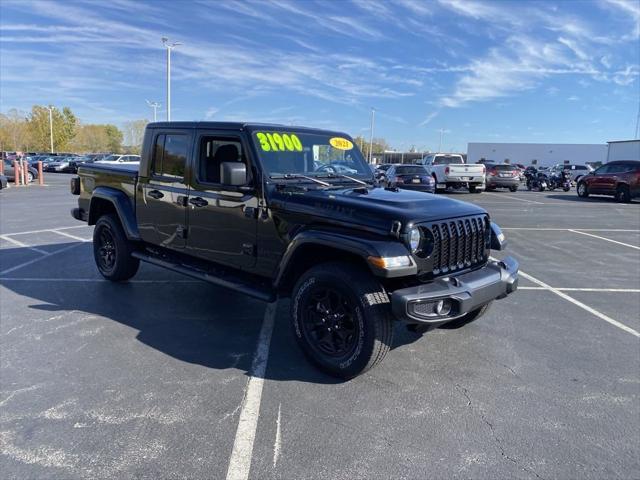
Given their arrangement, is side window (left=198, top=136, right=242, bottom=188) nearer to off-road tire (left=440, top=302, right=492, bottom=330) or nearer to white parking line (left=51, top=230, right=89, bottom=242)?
off-road tire (left=440, top=302, right=492, bottom=330)

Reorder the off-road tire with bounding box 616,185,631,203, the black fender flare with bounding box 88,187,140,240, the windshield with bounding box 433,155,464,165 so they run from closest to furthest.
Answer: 1. the black fender flare with bounding box 88,187,140,240
2. the off-road tire with bounding box 616,185,631,203
3. the windshield with bounding box 433,155,464,165

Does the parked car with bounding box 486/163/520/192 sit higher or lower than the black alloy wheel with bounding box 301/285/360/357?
higher

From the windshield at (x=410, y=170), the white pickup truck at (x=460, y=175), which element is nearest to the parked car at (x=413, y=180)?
the windshield at (x=410, y=170)

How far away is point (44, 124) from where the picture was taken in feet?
→ 282

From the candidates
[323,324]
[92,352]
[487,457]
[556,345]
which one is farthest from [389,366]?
[92,352]

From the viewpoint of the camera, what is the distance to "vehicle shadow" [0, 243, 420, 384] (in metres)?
4.08

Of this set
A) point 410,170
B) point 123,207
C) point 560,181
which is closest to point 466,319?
point 123,207

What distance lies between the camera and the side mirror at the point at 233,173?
409cm

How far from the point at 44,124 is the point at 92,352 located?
318 feet

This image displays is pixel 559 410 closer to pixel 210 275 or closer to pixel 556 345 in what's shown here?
pixel 556 345

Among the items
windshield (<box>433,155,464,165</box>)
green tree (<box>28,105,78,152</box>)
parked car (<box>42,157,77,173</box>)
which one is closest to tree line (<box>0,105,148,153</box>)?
green tree (<box>28,105,78,152</box>)

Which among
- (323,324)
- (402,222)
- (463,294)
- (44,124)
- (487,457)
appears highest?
(44,124)

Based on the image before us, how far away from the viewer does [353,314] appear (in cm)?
354

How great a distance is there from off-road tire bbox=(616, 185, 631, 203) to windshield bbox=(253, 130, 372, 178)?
65.5ft
